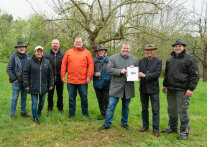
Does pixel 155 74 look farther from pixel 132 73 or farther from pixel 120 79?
pixel 120 79

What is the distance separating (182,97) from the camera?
4723mm

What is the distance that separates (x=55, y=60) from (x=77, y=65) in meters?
0.82

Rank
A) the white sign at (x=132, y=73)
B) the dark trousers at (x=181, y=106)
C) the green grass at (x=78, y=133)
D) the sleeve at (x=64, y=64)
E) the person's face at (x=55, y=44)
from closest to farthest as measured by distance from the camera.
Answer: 1. the green grass at (x=78, y=133)
2. the dark trousers at (x=181, y=106)
3. the white sign at (x=132, y=73)
4. the sleeve at (x=64, y=64)
5. the person's face at (x=55, y=44)

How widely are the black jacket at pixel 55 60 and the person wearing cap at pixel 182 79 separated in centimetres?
315

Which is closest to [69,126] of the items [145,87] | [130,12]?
[145,87]

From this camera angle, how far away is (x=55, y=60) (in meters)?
5.99

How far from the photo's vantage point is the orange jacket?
5.62 meters

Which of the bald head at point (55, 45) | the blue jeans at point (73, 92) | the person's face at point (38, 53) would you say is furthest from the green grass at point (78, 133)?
the bald head at point (55, 45)

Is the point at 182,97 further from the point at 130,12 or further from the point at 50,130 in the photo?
the point at 130,12

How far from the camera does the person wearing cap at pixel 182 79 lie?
4.57 metres

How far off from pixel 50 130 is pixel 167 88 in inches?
124

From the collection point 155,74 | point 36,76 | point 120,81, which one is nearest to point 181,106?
point 155,74

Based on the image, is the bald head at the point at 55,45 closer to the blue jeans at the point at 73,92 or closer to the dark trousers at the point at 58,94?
the dark trousers at the point at 58,94

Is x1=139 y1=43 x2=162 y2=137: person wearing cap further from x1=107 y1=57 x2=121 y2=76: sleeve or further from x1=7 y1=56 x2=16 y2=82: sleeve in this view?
x1=7 y1=56 x2=16 y2=82: sleeve
